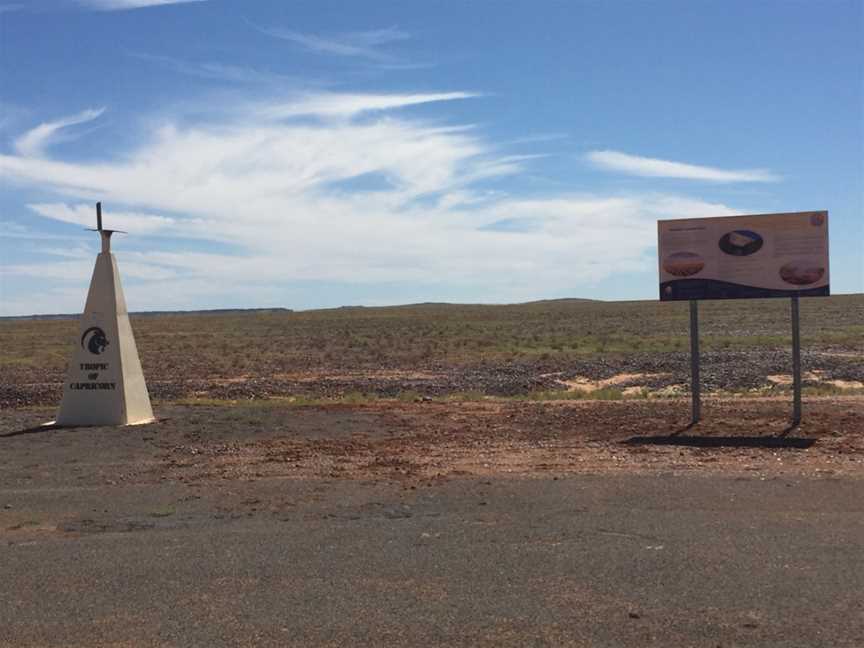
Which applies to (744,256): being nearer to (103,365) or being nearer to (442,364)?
(103,365)

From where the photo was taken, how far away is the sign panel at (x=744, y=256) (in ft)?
43.4

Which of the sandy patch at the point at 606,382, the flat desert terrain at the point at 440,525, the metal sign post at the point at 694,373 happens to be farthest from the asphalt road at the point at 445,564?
the sandy patch at the point at 606,382

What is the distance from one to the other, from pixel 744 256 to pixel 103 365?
9772 mm

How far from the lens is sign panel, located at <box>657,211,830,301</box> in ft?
43.4

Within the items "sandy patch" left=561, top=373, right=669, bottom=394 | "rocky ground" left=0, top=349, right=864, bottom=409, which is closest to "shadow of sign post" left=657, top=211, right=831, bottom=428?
"rocky ground" left=0, top=349, right=864, bottom=409

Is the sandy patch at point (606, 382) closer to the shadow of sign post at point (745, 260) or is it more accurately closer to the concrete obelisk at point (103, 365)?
the shadow of sign post at point (745, 260)

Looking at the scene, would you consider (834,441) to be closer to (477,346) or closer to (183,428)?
(183,428)

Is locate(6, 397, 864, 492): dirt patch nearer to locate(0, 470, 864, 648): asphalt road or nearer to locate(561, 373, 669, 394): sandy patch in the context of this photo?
locate(0, 470, 864, 648): asphalt road

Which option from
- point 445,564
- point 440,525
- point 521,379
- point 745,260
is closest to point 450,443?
point 440,525

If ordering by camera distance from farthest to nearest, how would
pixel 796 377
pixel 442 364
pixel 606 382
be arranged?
pixel 442 364 → pixel 606 382 → pixel 796 377

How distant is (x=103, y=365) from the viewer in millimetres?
15039

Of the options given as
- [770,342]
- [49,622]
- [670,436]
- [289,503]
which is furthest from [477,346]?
[49,622]

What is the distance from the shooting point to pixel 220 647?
4.99 metres

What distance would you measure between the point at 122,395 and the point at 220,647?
34.9ft
